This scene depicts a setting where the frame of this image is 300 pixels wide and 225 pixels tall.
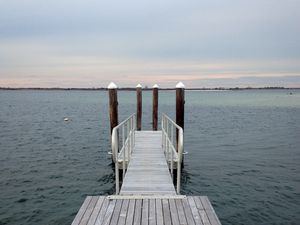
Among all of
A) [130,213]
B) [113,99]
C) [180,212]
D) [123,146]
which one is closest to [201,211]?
[180,212]

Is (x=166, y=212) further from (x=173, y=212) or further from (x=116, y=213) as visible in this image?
(x=116, y=213)

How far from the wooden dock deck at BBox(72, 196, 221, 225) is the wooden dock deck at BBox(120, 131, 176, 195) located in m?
0.61

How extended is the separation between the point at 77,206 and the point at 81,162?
17.2ft

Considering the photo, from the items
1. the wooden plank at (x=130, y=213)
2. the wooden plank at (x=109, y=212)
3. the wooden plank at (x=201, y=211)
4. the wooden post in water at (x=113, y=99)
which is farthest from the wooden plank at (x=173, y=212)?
the wooden post in water at (x=113, y=99)

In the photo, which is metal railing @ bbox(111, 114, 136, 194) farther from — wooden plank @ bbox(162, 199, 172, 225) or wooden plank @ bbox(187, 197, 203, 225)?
wooden plank @ bbox(187, 197, 203, 225)

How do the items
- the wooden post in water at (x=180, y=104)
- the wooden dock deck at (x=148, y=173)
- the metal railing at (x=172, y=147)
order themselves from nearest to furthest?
the metal railing at (x=172, y=147) < the wooden dock deck at (x=148, y=173) < the wooden post in water at (x=180, y=104)

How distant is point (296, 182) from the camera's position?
11.4 meters

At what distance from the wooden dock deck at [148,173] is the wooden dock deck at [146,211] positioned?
608 mm

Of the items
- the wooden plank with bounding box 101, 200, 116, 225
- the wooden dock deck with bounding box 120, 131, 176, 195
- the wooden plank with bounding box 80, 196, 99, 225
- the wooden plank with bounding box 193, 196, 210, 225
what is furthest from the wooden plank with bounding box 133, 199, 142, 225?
the wooden plank with bounding box 193, 196, 210, 225

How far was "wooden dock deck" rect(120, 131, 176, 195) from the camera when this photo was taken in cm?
652

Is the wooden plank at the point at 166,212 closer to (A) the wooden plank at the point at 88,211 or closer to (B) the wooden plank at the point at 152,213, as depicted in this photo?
(B) the wooden plank at the point at 152,213

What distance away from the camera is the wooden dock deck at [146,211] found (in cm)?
479

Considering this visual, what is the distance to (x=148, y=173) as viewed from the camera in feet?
25.7

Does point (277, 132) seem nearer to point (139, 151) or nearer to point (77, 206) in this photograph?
point (139, 151)
